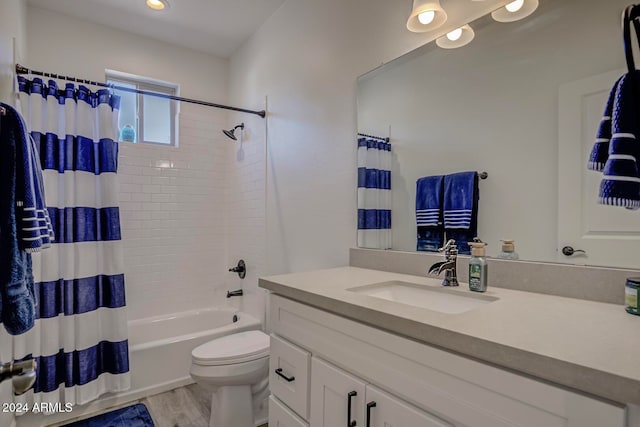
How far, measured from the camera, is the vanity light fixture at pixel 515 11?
1.09 m

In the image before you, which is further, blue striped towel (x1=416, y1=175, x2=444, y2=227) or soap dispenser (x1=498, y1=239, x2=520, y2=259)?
blue striped towel (x1=416, y1=175, x2=444, y2=227)

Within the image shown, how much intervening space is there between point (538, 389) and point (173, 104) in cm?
322

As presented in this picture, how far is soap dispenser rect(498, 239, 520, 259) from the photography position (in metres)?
1.11

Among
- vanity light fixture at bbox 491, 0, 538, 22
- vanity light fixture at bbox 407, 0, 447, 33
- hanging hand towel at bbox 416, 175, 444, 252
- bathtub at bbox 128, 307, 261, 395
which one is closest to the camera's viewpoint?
vanity light fixture at bbox 491, 0, 538, 22

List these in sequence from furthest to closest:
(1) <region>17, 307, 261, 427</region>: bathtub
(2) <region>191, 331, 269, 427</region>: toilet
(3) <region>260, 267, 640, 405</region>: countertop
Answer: (1) <region>17, 307, 261, 427</region>: bathtub
(2) <region>191, 331, 269, 427</region>: toilet
(3) <region>260, 267, 640, 405</region>: countertop

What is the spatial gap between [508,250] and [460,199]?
0.87 feet

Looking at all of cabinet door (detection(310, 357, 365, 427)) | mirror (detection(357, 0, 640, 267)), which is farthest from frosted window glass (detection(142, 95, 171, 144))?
cabinet door (detection(310, 357, 365, 427))

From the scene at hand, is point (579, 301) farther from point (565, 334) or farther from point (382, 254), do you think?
point (382, 254)

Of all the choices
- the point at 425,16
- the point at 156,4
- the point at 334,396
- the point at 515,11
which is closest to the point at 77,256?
the point at 156,4

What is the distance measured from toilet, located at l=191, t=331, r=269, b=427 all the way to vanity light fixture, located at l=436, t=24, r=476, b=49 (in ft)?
5.61

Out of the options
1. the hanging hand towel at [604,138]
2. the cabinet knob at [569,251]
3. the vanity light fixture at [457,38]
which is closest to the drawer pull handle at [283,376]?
the cabinet knob at [569,251]

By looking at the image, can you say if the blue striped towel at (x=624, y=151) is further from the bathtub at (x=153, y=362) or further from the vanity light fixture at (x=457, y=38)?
the bathtub at (x=153, y=362)

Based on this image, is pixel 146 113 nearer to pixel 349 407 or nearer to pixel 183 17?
pixel 183 17

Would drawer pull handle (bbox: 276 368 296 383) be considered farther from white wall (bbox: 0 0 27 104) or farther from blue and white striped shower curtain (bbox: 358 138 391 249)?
white wall (bbox: 0 0 27 104)
